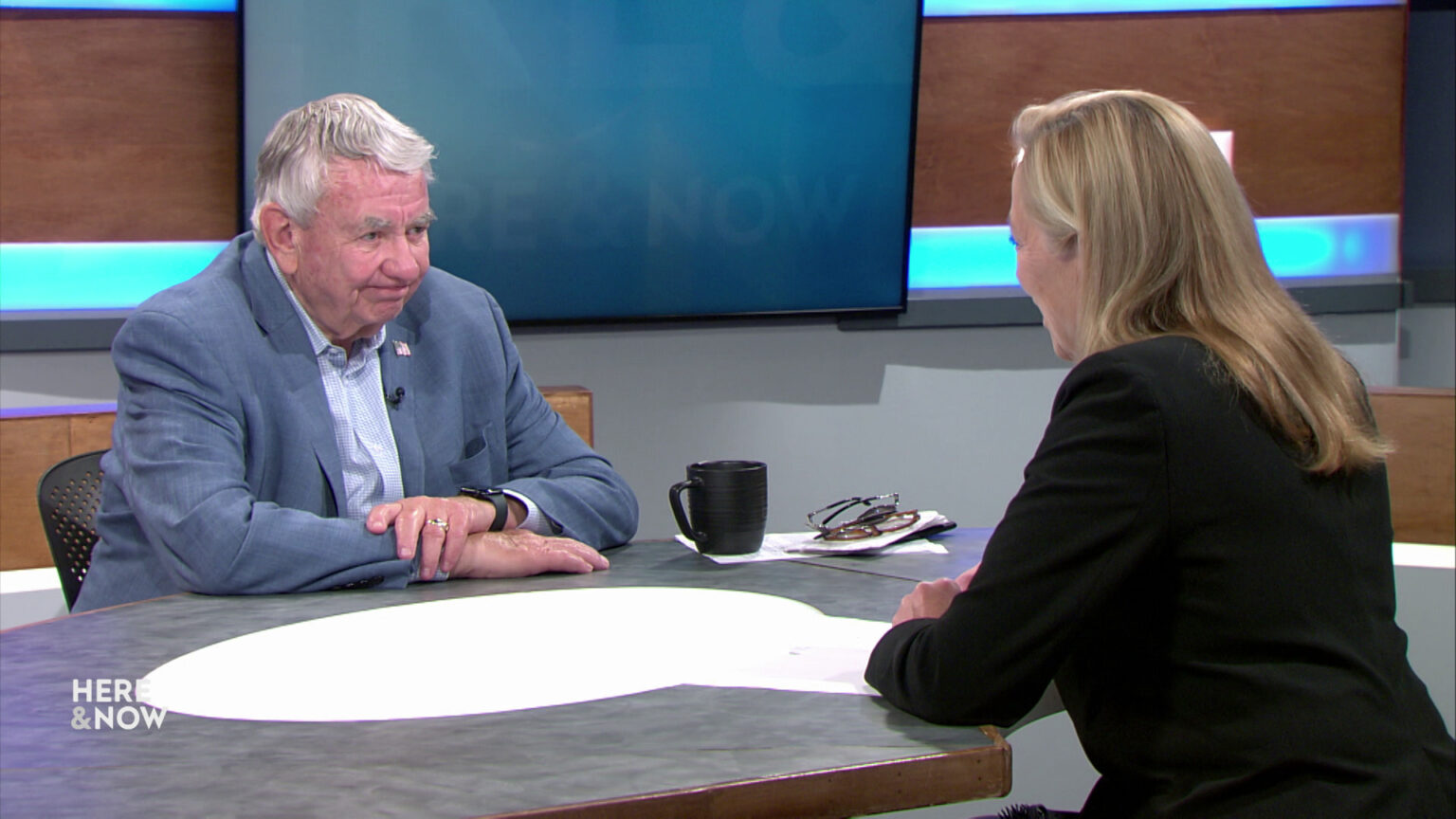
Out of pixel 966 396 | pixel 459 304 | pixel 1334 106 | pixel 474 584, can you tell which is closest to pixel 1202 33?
pixel 1334 106

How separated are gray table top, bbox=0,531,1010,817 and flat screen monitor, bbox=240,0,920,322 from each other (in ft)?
6.43

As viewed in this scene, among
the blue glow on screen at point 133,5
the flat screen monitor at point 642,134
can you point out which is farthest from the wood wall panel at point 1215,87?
the blue glow on screen at point 133,5

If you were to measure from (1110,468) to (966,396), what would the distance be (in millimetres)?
2586

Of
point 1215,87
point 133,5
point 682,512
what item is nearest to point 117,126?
point 133,5

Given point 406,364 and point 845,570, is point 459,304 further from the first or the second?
point 845,570


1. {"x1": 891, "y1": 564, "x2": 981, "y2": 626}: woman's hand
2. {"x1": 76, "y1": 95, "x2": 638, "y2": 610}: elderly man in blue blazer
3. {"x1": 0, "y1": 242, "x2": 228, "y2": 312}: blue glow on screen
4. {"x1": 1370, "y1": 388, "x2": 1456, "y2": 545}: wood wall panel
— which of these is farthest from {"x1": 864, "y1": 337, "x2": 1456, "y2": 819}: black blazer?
{"x1": 0, "y1": 242, "x2": 228, "y2": 312}: blue glow on screen

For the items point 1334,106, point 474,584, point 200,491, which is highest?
point 1334,106

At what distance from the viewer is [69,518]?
6.69 ft

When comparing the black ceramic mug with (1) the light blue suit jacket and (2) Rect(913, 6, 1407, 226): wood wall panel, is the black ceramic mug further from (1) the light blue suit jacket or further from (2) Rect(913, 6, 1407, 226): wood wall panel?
(2) Rect(913, 6, 1407, 226): wood wall panel

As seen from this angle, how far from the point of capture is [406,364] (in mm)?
2119

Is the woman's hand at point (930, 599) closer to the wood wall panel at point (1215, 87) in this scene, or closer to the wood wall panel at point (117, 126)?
the wood wall panel at point (117, 126)

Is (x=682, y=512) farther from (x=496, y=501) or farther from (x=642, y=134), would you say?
(x=642, y=134)

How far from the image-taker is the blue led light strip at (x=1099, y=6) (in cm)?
359

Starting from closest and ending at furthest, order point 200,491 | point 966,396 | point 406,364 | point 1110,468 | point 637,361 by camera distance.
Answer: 1. point 1110,468
2. point 200,491
3. point 406,364
4. point 637,361
5. point 966,396
